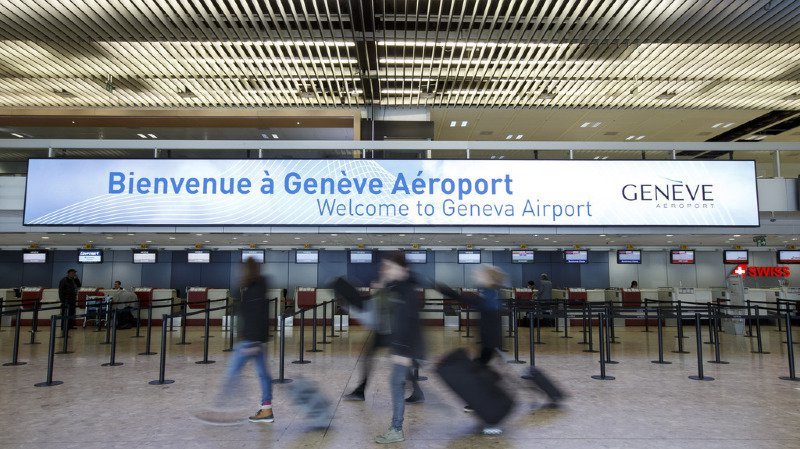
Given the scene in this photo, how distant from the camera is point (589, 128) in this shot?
1508 cm

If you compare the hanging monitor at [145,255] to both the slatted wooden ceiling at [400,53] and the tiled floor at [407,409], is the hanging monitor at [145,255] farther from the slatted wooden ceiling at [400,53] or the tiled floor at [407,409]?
the tiled floor at [407,409]

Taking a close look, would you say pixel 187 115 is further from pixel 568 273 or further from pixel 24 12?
pixel 568 273

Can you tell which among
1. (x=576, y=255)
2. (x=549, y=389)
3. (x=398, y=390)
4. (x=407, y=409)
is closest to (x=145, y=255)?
(x=576, y=255)

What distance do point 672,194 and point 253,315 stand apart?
269 inches

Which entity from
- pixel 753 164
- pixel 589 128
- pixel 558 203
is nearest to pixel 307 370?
pixel 558 203

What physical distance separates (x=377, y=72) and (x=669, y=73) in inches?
230

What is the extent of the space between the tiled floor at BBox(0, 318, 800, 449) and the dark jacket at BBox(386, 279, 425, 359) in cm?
76

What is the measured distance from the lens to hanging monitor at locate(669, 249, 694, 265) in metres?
18.7

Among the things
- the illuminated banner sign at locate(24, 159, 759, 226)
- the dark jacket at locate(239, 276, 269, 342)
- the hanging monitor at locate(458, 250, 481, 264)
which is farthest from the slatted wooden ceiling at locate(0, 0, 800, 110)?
the hanging monitor at locate(458, 250, 481, 264)

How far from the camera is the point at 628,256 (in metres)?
18.9

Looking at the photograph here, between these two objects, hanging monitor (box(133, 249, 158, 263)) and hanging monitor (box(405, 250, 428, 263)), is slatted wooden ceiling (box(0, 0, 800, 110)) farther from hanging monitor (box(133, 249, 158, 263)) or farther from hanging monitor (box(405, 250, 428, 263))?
hanging monitor (box(405, 250, 428, 263))

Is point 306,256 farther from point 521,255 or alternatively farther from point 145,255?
point 521,255

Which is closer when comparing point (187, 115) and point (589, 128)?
point (187, 115)

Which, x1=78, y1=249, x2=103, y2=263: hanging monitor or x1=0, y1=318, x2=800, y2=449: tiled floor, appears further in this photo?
x1=78, y1=249, x2=103, y2=263: hanging monitor
